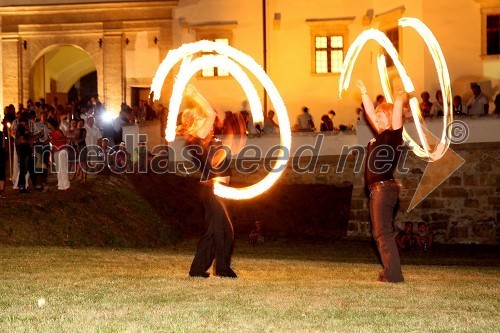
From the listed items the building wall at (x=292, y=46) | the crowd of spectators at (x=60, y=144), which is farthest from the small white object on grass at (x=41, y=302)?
the building wall at (x=292, y=46)

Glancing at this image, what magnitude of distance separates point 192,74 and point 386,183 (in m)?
3.99

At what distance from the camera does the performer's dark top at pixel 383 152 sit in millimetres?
12867

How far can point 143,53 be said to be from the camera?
40.3 metres

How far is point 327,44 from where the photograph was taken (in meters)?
39.0

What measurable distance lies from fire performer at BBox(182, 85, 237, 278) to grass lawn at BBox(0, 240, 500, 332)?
268 mm

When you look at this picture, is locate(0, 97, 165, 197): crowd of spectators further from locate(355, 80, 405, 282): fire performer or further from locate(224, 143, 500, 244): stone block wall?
locate(355, 80, 405, 282): fire performer

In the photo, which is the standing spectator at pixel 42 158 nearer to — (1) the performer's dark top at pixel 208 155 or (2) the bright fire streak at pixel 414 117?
(2) the bright fire streak at pixel 414 117

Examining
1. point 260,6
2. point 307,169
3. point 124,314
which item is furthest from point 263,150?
point 124,314

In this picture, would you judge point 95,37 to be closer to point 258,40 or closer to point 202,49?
point 258,40

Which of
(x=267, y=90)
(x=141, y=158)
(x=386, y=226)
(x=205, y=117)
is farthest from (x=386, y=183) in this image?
(x=141, y=158)

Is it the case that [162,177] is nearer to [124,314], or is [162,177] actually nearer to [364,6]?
[364,6]

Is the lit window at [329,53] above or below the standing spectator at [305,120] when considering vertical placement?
above

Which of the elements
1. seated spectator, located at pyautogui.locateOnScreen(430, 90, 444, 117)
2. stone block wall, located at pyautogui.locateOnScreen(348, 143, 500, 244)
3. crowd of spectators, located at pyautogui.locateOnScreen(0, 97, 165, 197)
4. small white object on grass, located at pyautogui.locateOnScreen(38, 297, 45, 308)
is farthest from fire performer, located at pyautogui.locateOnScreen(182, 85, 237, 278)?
seated spectator, located at pyautogui.locateOnScreen(430, 90, 444, 117)

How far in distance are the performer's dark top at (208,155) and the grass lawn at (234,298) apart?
1406mm
